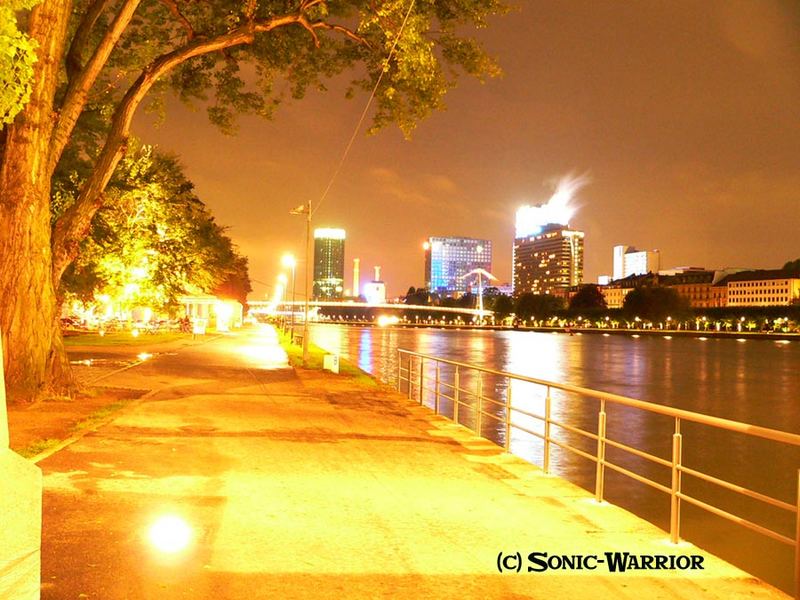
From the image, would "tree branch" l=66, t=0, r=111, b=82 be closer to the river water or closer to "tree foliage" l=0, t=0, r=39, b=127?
"tree foliage" l=0, t=0, r=39, b=127

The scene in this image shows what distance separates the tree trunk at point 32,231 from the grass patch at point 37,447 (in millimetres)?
3807

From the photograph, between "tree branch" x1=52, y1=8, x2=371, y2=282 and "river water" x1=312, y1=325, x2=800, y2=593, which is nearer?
"river water" x1=312, y1=325, x2=800, y2=593

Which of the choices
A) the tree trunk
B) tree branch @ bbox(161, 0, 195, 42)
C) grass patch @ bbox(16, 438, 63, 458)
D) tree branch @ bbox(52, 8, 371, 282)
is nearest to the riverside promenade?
grass patch @ bbox(16, 438, 63, 458)

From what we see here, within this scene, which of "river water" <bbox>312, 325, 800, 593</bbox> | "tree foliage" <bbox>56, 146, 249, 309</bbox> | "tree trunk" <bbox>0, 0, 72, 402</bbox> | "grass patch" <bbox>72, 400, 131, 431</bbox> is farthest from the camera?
"tree foliage" <bbox>56, 146, 249, 309</bbox>

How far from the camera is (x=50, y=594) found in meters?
4.94

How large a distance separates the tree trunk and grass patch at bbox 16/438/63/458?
3807mm

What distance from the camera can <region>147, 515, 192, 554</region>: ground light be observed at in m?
6.08

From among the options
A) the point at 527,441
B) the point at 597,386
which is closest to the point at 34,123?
the point at 527,441

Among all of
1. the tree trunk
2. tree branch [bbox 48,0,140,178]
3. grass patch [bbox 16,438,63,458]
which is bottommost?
grass patch [bbox 16,438,63,458]

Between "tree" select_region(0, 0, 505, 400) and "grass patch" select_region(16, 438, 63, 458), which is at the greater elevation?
"tree" select_region(0, 0, 505, 400)

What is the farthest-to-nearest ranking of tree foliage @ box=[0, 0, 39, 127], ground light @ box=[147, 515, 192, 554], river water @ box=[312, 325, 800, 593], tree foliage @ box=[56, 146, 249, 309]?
1. tree foliage @ box=[56, 146, 249, 309]
2. river water @ box=[312, 325, 800, 593]
3. tree foliage @ box=[0, 0, 39, 127]
4. ground light @ box=[147, 515, 192, 554]

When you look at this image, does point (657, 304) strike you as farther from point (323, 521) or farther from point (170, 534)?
point (170, 534)

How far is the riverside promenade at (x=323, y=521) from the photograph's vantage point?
542 centimetres

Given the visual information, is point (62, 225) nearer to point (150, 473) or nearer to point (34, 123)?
point (34, 123)
